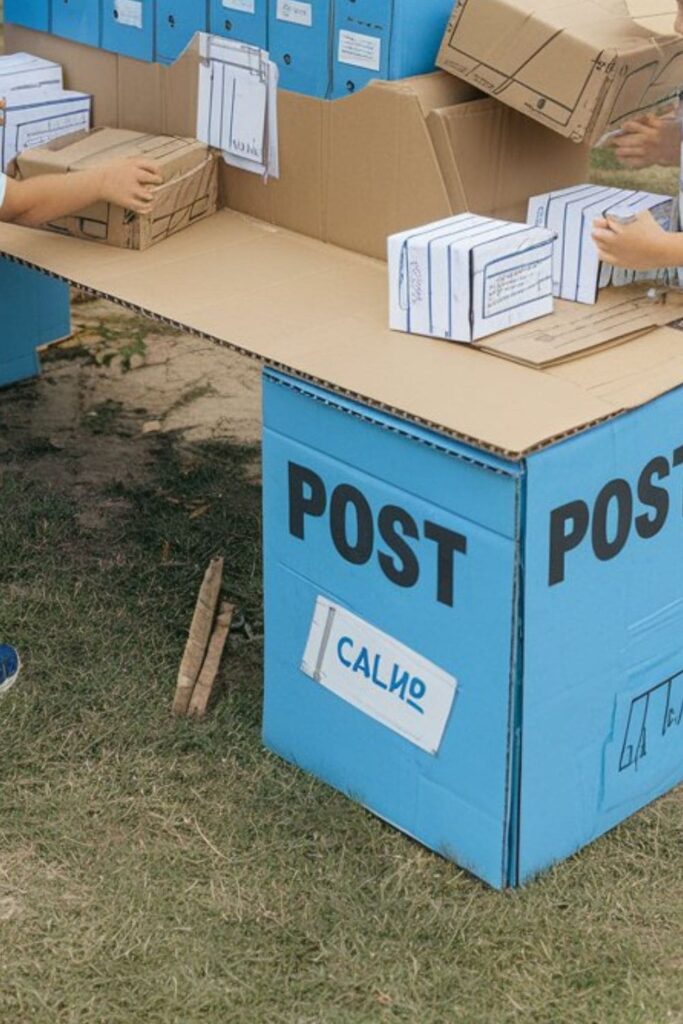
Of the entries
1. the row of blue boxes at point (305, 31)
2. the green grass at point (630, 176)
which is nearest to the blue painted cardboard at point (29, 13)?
the row of blue boxes at point (305, 31)

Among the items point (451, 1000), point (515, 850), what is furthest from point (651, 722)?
point (451, 1000)

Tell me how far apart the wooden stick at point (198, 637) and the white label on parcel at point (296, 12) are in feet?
3.67

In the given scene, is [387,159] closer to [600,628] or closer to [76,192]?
[76,192]

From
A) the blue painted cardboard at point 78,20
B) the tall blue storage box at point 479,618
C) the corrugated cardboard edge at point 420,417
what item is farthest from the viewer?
the blue painted cardboard at point 78,20

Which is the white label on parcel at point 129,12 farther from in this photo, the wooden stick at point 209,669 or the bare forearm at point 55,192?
the wooden stick at point 209,669

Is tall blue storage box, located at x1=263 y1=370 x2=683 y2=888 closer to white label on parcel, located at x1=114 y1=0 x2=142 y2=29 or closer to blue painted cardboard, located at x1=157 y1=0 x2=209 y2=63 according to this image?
blue painted cardboard, located at x1=157 y1=0 x2=209 y2=63

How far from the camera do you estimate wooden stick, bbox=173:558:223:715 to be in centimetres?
318

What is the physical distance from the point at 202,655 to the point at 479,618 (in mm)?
828

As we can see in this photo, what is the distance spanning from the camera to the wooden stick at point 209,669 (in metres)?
3.20

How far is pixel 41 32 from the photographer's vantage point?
387cm

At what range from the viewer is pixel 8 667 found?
3301mm

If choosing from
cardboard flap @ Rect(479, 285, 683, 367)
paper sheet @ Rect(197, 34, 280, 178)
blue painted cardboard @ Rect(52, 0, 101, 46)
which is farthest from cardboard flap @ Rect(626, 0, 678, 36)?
blue painted cardboard @ Rect(52, 0, 101, 46)

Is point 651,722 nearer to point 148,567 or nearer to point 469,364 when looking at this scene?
point 469,364

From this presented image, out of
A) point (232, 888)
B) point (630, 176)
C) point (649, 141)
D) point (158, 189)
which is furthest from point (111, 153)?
point (630, 176)
